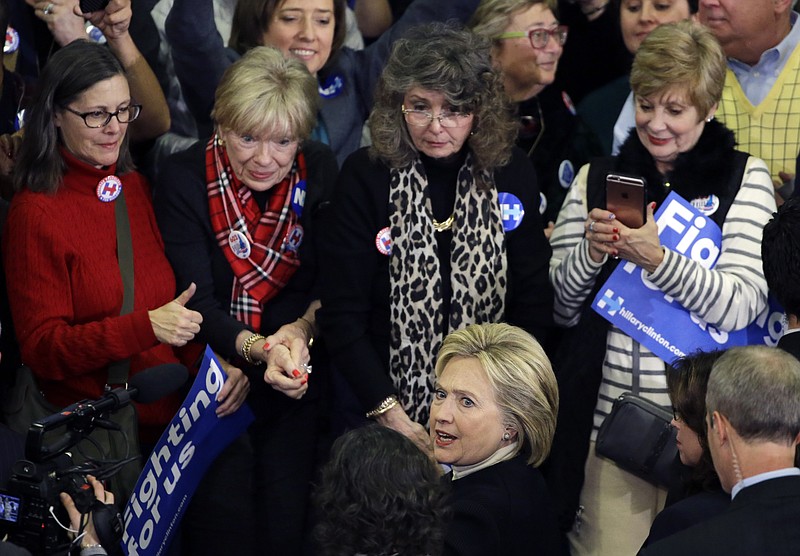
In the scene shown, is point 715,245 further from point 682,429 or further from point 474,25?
point 474,25

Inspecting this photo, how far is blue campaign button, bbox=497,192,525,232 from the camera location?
4605 mm

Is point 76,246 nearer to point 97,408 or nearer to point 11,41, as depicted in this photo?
point 97,408

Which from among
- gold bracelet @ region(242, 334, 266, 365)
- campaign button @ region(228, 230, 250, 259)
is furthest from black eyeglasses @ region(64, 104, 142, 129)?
gold bracelet @ region(242, 334, 266, 365)

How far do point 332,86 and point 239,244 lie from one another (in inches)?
40.2

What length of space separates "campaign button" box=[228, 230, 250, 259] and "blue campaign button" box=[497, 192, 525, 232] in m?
0.95

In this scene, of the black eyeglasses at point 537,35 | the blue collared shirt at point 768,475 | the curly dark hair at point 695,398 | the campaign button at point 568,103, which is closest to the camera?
the blue collared shirt at point 768,475

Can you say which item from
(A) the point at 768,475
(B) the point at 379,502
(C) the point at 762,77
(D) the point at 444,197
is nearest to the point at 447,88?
(D) the point at 444,197

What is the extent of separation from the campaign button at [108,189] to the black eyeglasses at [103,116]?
0.67ft

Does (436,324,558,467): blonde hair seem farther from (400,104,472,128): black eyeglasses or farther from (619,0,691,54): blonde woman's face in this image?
(619,0,691,54): blonde woman's face

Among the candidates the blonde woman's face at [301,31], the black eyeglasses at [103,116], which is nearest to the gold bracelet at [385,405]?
the black eyeglasses at [103,116]

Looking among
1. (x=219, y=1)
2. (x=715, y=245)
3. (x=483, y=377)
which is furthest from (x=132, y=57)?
(x=715, y=245)

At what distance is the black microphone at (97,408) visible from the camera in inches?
141

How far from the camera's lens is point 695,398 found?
359 cm

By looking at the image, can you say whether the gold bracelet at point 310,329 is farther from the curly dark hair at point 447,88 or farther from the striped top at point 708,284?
the striped top at point 708,284
